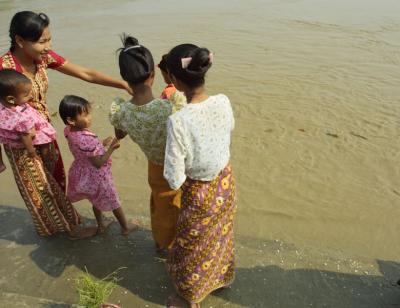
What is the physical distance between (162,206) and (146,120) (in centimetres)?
67

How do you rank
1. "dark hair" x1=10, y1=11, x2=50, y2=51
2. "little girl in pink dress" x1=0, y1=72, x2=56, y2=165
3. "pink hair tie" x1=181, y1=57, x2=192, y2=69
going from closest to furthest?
"pink hair tie" x1=181, y1=57, x2=192, y2=69, "dark hair" x1=10, y1=11, x2=50, y2=51, "little girl in pink dress" x1=0, y1=72, x2=56, y2=165

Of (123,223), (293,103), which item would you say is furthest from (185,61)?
(293,103)

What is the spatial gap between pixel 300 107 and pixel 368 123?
968mm

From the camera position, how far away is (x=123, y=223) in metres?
3.31

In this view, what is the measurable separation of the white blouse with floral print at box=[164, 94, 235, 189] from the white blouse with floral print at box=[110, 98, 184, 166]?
0.29 meters

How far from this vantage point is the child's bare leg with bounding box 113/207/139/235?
3234mm

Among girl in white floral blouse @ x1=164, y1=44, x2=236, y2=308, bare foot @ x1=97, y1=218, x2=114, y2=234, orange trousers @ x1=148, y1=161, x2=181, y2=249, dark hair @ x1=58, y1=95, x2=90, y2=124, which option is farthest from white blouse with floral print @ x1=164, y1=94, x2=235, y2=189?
bare foot @ x1=97, y1=218, x2=114, y2=234

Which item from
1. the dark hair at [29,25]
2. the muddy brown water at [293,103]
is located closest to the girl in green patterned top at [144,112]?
the dark hair at [29,25]

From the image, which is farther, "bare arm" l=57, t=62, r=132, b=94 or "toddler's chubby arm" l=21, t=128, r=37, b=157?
"bare arm" l=57, t=62, r=132, b=94

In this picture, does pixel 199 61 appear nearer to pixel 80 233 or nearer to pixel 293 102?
pixel 80 233

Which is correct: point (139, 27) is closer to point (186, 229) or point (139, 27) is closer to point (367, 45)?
point (367, 45)

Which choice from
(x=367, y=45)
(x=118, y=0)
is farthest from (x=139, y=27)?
(x=367, y=45)

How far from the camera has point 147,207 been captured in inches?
152

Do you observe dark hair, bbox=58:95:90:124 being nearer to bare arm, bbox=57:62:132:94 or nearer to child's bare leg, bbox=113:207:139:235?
bare arm, bbox=57:62:132:94
